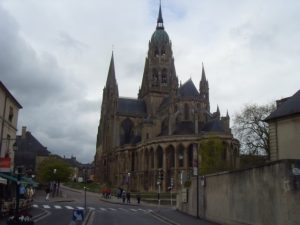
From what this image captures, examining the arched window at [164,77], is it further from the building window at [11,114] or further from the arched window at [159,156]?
the building window at [11,114]

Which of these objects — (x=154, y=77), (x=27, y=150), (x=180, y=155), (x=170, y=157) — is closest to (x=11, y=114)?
(x=180, y=155)

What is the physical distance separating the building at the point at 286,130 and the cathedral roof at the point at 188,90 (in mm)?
69022

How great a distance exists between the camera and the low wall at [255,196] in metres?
16.6

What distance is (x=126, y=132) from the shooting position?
10656cm

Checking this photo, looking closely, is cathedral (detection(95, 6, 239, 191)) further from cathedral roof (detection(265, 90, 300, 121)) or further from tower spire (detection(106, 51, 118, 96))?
cathedral roof (detection(265, 90, 300, 121))

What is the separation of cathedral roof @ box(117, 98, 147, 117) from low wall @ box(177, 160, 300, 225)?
7892cm

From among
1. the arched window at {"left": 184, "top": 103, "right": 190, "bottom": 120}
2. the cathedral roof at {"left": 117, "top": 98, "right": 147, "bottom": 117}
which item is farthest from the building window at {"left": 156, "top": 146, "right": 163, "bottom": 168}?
the cathedral roof at {"left": 117, "top": 98, "right": 147, "bottom": 117}

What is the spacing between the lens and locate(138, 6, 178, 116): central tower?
10819 centimetres

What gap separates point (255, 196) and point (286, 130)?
7.47 m

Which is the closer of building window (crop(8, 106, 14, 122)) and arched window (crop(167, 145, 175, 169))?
building window (crop(8, 106, 14, 122))

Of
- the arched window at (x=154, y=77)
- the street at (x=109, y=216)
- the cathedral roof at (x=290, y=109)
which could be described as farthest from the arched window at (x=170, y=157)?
the cathedral roof at (x=290, y=109)

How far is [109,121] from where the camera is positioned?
362 feet

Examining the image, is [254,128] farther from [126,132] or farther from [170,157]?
[126,132]

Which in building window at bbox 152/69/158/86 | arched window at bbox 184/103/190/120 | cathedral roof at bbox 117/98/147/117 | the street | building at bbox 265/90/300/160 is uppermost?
building window at bbox 152/69/158/86
